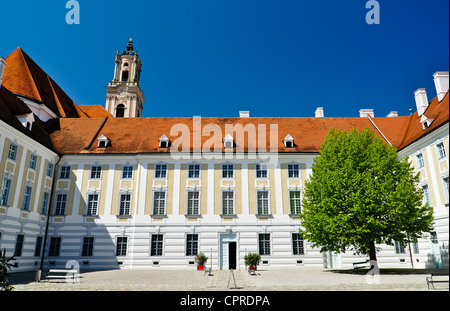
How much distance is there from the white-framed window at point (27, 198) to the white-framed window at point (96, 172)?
15.7ft

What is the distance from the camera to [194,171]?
27.3 meters

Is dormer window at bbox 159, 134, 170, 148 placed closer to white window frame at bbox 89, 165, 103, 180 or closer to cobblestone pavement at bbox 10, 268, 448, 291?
white window frame at bbox 89, 165, 103, 180

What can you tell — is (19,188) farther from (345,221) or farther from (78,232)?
(345,221)

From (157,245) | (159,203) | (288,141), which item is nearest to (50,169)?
(159,203)

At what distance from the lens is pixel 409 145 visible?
24.1 m

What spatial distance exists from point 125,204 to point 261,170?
1204cm

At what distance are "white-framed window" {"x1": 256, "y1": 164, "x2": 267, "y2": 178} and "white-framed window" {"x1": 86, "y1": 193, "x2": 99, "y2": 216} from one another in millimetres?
13970

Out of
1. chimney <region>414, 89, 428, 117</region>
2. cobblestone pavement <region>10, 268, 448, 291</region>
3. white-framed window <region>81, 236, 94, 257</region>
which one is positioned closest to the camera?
cobblestone pavement <region>10, 268, 448, 291</region>

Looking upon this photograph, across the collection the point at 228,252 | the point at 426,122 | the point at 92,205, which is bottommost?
the point at 228,252

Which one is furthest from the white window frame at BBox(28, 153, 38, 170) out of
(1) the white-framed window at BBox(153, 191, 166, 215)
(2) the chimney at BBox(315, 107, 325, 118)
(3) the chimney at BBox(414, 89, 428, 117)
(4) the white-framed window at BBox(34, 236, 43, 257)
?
(3) the chimney at BBox(414, 89, 428, 117)

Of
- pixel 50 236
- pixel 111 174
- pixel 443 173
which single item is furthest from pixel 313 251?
pixel 50 236

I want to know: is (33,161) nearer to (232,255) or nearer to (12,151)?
(12,151)

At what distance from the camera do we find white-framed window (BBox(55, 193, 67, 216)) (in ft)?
86.7

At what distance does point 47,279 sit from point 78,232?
936 centimetres
